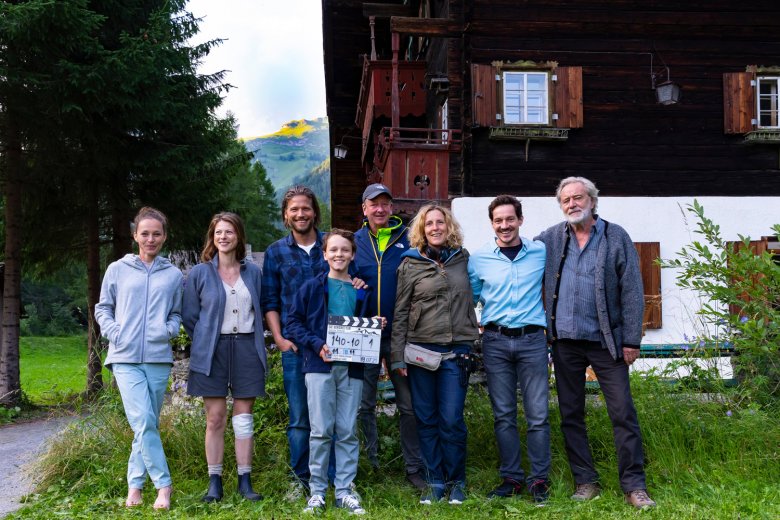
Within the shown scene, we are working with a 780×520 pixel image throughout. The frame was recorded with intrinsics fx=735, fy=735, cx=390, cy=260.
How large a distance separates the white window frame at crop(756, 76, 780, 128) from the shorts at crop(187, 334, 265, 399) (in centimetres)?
1184

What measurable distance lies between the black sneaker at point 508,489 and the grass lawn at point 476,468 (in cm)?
9

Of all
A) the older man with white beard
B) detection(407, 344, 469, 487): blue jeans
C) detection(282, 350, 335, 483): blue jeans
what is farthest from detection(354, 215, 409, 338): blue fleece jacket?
the older man with white beard

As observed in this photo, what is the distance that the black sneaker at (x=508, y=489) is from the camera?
194 inches

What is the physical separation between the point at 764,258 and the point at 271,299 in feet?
11.7

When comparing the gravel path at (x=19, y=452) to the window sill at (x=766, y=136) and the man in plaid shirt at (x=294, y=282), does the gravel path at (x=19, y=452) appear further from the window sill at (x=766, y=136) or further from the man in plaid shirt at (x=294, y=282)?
the window sill at (x=766, y=136)

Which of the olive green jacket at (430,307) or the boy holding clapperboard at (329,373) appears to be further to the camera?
the olive green jacket at (430,307)

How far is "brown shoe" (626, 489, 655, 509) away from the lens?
15.2 ft

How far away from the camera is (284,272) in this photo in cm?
515

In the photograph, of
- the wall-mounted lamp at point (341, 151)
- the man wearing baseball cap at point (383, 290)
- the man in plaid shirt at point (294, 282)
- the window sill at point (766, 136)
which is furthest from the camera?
the wall-mounted lamp at point (341, 151)

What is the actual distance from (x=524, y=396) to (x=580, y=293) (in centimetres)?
80

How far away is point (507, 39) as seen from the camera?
13195 mm

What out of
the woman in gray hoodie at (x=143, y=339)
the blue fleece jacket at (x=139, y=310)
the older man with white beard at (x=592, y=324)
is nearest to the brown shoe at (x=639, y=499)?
the older man with white beard at (x=592, y=324)

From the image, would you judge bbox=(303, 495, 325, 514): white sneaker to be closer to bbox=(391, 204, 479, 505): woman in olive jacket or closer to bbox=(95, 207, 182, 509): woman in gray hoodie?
bbox=(391, 204, 479, 505): woman in olive jacket

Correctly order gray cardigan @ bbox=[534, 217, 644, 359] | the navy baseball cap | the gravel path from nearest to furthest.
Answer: gray cardigan @ bbox=[534, 217, 644, 359], the navy baseball cap, the gravel path
